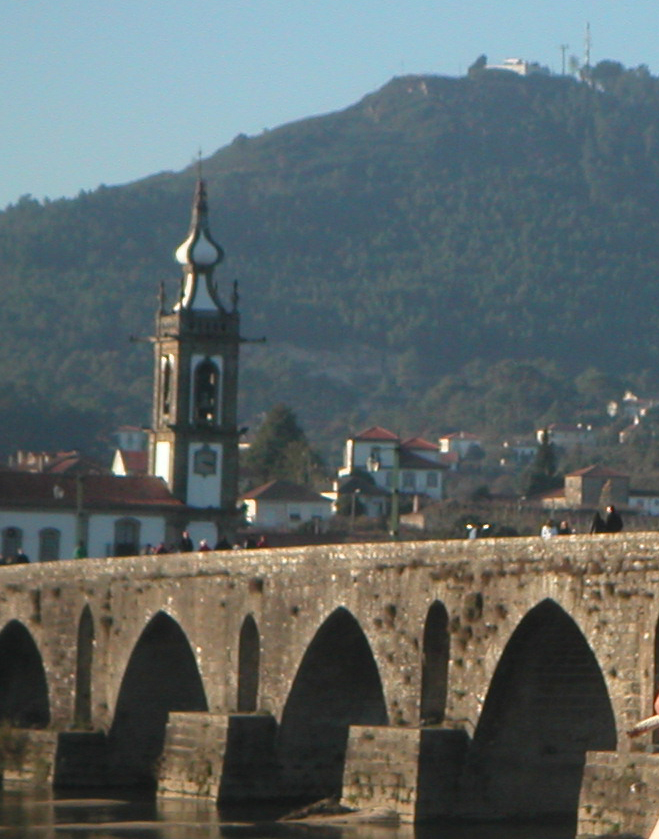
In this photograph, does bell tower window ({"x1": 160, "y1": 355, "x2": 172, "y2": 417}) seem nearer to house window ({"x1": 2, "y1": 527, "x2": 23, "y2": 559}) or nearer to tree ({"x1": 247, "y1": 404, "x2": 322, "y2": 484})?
house window ({"x1": 2, "y1": 527, "x2": 23, "y2": 559})

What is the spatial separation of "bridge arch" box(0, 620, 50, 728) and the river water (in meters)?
6.60

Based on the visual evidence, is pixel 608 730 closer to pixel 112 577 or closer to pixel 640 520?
pixel 112 577

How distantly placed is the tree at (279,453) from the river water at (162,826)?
97728 millimetres

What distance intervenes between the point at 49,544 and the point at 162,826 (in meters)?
44.1

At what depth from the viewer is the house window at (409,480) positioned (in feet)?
504

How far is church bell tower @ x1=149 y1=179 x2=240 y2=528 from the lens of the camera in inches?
3002

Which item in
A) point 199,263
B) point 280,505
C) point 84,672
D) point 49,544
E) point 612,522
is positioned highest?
point 199,263

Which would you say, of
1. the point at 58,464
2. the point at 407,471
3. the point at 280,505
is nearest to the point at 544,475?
the point at 280,505

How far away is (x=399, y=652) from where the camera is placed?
30281 mm

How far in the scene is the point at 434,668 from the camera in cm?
2972

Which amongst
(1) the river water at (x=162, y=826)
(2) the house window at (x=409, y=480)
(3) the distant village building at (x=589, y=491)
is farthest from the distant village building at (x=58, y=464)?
(1) the river water at (x=162, y=826)

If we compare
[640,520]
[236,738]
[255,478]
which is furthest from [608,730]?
[255,478]

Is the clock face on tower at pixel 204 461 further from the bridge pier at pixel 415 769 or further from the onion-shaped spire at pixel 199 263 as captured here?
the bridge pier at pixel 415 769

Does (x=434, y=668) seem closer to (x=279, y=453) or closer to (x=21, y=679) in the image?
(x=21, y=679)
